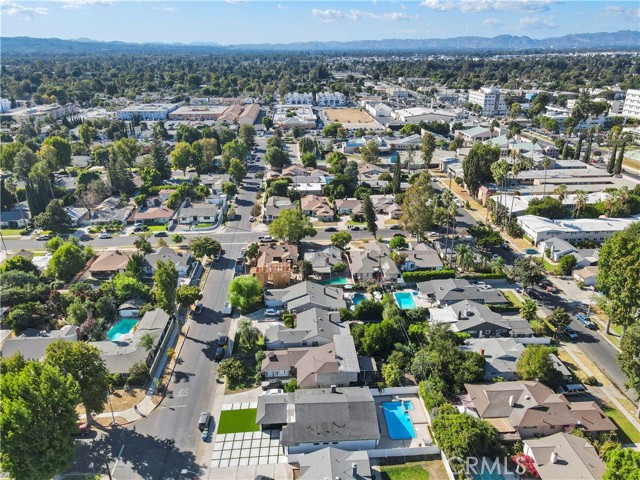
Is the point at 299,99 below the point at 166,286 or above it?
above

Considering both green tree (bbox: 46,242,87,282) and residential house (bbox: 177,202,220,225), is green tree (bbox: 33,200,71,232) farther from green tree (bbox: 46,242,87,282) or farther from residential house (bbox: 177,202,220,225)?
green tree (bbox: 46,242,87,282)

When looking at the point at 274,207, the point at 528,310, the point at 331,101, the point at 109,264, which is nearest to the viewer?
the point at 528,310

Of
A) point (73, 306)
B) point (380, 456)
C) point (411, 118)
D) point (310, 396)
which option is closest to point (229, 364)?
point (310, 396)

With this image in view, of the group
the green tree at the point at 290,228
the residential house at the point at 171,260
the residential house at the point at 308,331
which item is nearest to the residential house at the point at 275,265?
the green tree at the point at 290,228

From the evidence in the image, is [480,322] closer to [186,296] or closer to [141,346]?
[186,296]

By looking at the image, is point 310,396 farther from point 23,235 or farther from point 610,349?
point 23,235

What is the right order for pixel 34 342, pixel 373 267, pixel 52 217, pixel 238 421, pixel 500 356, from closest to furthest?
pixel 238 421
pixel 500 356
pixel 34 342
pixel 373 267
pixel 52 217

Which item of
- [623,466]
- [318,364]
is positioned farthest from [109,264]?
[623,466]
